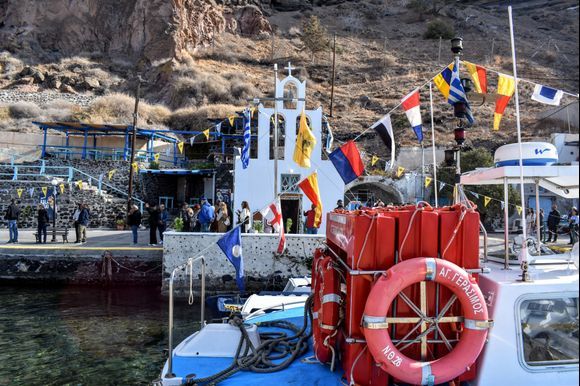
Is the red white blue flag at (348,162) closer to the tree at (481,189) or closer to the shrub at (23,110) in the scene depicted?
the tree at (481,189)

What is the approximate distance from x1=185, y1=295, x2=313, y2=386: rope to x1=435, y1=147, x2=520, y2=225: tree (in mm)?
19617

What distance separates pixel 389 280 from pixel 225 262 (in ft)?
35.7

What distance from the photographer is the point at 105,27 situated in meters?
59.8

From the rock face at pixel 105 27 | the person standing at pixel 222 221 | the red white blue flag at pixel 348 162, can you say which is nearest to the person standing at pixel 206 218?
the person standing at pixel 222 221

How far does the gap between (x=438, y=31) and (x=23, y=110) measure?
54642mm

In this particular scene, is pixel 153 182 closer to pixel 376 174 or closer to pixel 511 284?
pixel 376 174

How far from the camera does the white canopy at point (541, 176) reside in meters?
4.72

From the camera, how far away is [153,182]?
102 ft

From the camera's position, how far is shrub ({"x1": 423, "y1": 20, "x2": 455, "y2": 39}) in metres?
66.5

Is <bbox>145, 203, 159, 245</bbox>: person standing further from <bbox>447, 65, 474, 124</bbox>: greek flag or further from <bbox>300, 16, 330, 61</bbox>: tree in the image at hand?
<bbox>300, 16, 330, 61</bbox>: tree

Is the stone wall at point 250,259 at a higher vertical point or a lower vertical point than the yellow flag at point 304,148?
lower

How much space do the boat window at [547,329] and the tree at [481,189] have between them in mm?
19662

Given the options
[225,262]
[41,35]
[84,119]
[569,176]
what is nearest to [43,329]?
[225,262]

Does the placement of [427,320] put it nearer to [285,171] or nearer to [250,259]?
[250,259]
